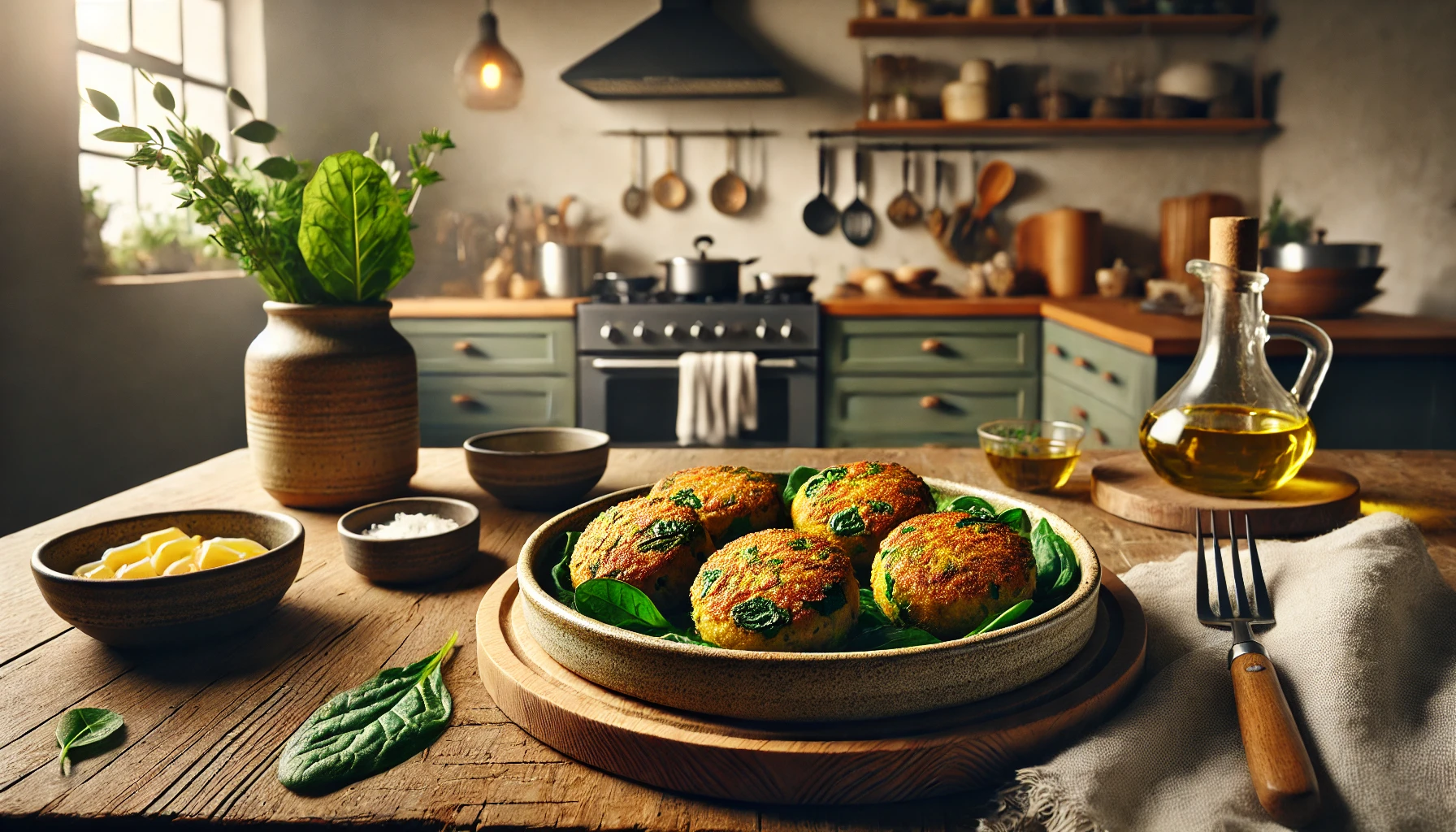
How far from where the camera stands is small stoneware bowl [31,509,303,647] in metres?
0.66

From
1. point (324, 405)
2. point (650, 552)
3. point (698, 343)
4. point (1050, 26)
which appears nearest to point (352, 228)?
point (324, 405)

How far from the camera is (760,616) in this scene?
1.87 ft

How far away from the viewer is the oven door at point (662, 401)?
11.3 feet

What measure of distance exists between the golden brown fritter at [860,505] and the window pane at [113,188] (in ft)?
9.54

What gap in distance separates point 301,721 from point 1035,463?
32.8 inches

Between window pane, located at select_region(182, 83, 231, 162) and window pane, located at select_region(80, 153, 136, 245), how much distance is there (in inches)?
16.8

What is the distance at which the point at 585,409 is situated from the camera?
3.48 metres

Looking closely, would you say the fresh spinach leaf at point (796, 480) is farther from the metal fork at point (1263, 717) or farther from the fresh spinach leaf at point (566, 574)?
the metal fork at point (1263, 717)

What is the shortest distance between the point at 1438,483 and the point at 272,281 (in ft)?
4.48

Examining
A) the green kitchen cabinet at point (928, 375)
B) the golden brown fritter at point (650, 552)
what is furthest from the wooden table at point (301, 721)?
the green kitchen cabinet at point (928, 375)

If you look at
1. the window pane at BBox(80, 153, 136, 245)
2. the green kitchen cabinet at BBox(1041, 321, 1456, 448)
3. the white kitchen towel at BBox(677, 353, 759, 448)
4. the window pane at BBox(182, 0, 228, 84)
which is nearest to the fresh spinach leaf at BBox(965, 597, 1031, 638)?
the green kitchen cabinet at BBox(1041, 321, 1456, 448)

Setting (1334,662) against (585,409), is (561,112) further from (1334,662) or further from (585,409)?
(1334,662)

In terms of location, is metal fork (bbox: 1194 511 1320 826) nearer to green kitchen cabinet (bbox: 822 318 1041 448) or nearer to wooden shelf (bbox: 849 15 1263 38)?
green kitchen cabinet (bbox: 822 318 1041 448)

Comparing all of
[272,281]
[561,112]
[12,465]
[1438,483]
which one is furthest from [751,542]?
[561,112]
